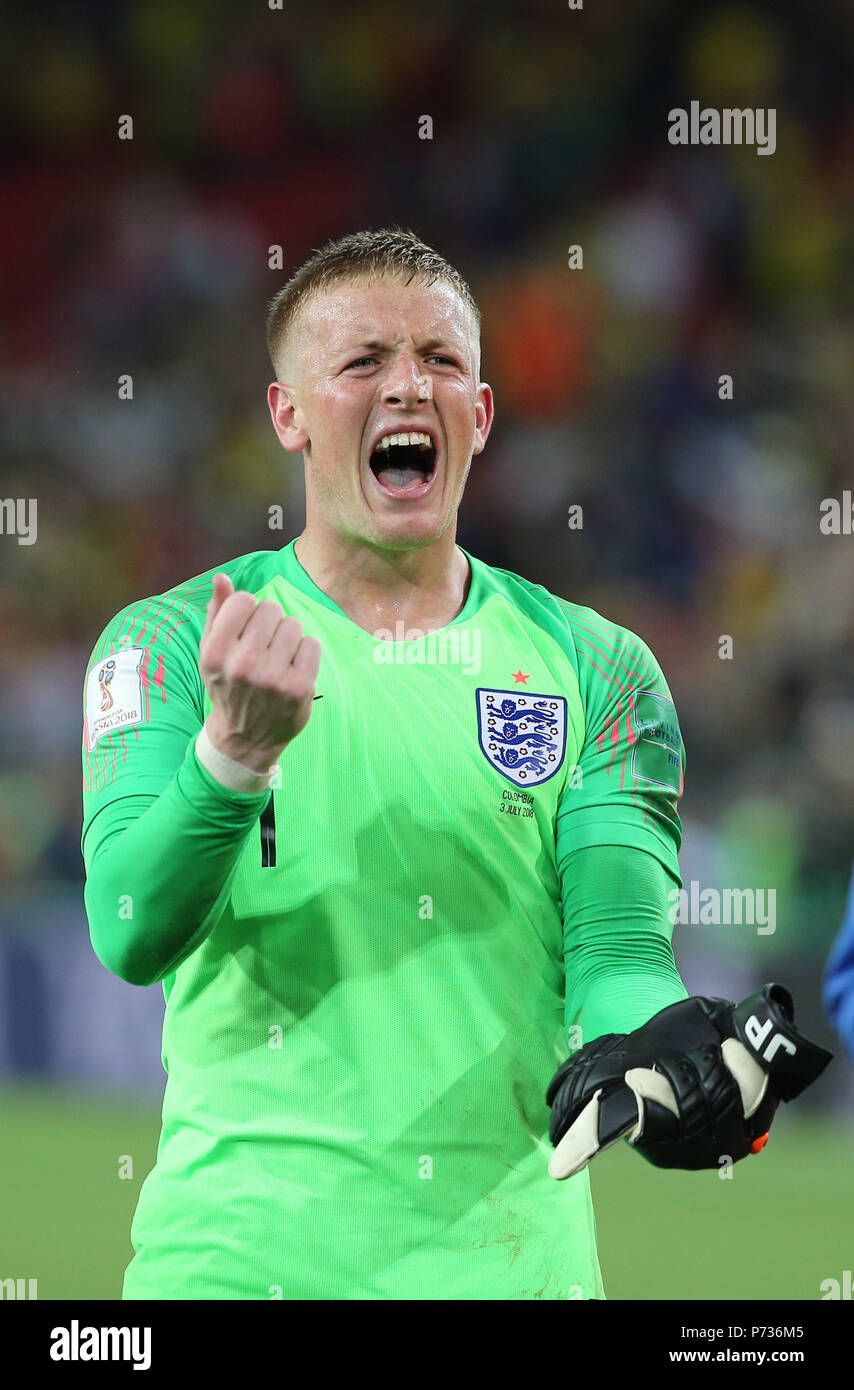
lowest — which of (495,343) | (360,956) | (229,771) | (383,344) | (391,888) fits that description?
(360,956)

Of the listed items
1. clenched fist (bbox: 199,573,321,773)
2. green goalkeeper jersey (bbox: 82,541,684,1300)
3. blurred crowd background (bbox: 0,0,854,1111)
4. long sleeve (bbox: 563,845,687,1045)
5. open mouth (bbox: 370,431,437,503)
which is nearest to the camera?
clenched fist (bbox: 199,573,321,773)

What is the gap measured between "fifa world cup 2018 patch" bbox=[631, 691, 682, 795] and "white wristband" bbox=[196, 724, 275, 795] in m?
0.78

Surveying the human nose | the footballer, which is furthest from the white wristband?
the human nose

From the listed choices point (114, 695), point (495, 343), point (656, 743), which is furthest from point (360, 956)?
point (495, 343)

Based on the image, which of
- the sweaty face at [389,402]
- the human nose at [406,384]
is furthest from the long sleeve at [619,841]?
the human nose at [406,384]

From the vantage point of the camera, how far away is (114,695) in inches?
105

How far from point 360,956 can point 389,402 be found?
3.17 feet

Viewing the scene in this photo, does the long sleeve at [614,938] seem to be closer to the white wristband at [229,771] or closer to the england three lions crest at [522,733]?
the england three lions crest at [522,733]

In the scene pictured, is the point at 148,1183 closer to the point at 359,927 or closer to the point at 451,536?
the point at 359,927

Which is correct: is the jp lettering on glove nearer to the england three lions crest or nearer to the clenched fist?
the england three lions crest

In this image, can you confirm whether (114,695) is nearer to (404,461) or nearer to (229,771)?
(229,771)

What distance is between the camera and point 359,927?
2.63m

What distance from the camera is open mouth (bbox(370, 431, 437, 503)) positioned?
9.60 feet

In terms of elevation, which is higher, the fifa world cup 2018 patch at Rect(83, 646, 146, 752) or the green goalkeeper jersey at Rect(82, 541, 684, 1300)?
the fifa world cup 2018 patch at Rect(83, 646, 146, 752)
